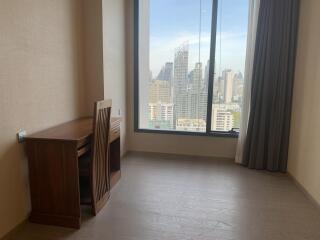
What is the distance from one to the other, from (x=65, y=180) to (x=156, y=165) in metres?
1.76

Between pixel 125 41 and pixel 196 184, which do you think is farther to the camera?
pixel 125 41

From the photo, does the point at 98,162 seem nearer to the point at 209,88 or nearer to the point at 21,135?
the point at 21,135

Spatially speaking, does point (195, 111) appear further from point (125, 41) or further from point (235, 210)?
point (235, 210)

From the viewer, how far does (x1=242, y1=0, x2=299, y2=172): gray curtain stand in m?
3.30

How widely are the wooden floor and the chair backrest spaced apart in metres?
0.13

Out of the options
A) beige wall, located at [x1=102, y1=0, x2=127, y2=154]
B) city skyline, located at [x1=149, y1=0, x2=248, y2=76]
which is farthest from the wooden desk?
city skyline, located at [x1=149, y1=0, x2=248, y2=76]

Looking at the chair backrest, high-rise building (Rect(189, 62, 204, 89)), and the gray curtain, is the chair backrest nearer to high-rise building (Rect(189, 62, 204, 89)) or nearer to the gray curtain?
high-rise building (Rect(189, 62, 204, 89))

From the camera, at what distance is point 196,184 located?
3121 mm

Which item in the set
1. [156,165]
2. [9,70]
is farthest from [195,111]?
[9,70]

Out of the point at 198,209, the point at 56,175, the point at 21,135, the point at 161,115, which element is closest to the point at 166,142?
the point at 161,115

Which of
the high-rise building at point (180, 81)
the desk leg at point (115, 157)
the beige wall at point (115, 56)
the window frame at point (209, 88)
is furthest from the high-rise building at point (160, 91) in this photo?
the desk leg at point (115, 157)

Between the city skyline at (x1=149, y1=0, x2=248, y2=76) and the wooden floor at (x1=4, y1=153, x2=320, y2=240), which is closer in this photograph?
the wooden floor at (x1=4, y1=153, x2=320, y2=240)

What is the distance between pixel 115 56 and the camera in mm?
3586

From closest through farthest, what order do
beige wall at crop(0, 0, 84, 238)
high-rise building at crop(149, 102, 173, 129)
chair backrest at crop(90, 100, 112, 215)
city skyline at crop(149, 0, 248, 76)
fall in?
beige wall at crop(0, 0, 84, 238) → chair backrest at crop(90, 100, 112, 215) → city skyline at crop(149, 0, 248, 76) → high-rise building at crop(149, 102, 173, 129)
